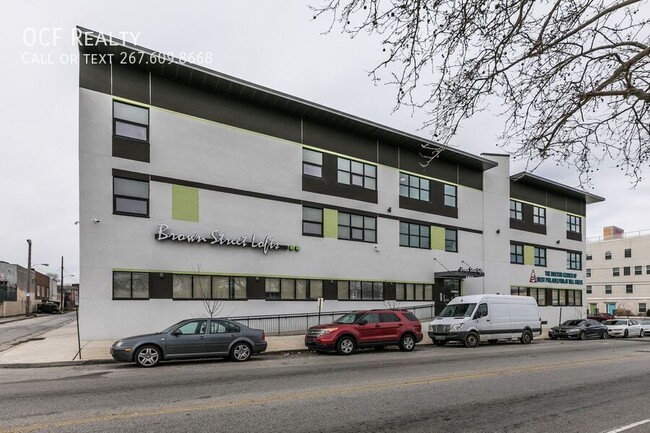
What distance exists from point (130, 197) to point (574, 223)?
3678cm

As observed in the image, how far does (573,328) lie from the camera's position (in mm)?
27156

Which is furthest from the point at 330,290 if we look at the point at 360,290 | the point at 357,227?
the point at 357,227

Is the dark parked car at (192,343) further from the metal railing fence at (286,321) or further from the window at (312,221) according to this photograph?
the window at (312,221)

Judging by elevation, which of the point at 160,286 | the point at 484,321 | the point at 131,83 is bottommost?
the point at 484,321

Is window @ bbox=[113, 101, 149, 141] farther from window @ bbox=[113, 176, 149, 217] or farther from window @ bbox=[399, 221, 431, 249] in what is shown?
window @ bbox=[399, 221, 431, 249]

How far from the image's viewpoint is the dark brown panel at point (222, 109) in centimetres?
2159

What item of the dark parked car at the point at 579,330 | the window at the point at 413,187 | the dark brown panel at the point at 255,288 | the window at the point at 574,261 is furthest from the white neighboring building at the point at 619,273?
the dark brown panel at the point at 255,288

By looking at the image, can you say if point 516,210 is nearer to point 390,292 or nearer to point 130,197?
point 390,292

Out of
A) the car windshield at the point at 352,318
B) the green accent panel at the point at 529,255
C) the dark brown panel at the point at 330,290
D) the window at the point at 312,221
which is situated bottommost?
the car windshield at the point at 352,318

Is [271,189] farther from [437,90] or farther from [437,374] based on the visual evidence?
[437,90]

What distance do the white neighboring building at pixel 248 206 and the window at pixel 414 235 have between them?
9 cm

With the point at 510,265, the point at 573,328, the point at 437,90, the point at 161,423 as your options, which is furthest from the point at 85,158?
the point at 510,265

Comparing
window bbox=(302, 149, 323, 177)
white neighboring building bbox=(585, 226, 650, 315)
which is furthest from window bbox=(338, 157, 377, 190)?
white neighboring building bbox=(585, 226, 650, 315)

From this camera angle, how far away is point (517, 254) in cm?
3609
